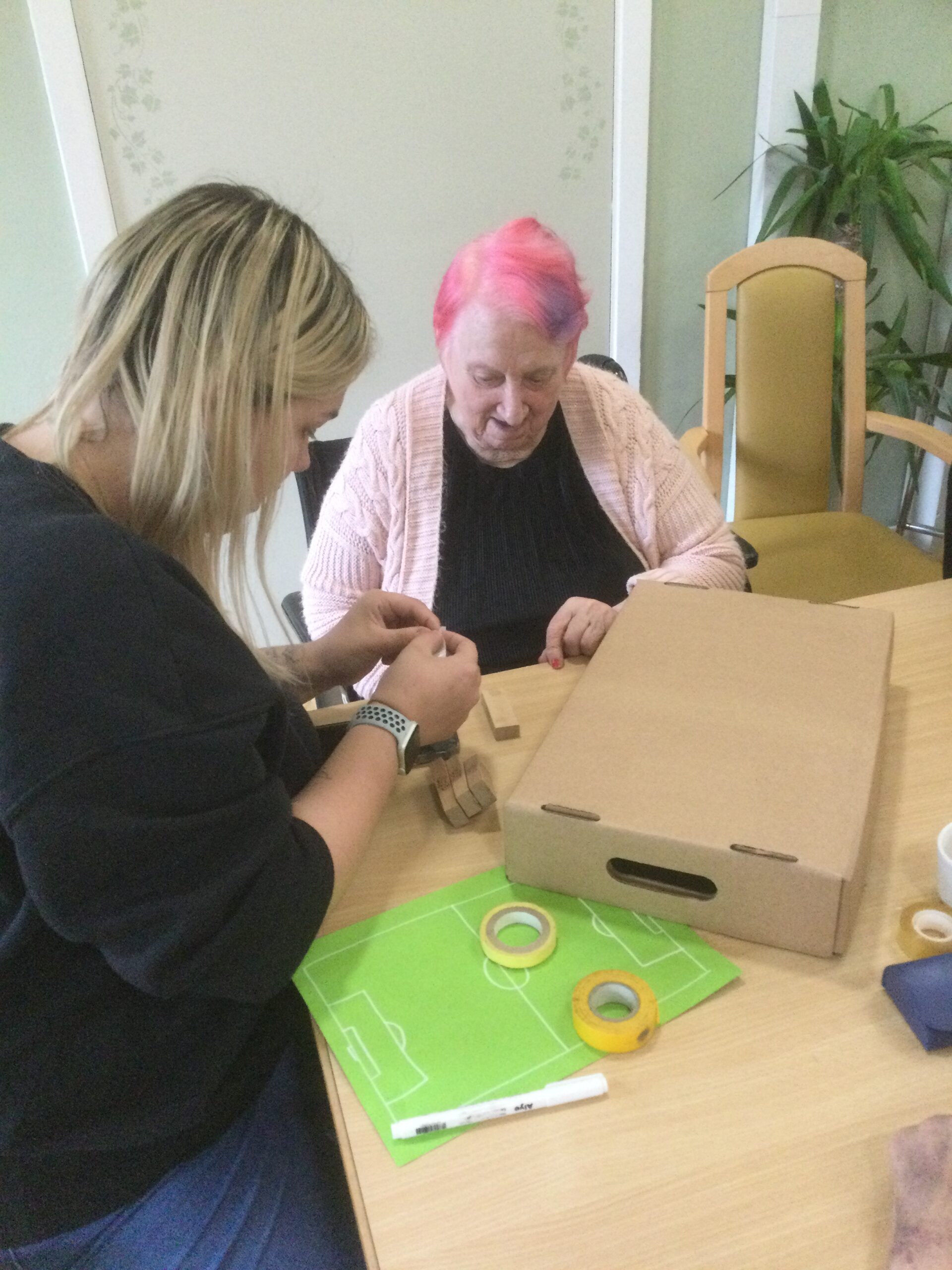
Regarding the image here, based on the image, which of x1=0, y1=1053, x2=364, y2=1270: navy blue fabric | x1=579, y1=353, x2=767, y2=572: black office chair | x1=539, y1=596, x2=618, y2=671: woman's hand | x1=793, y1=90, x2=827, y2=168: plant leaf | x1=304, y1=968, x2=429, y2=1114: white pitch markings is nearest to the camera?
x1=304, y1=968, x2=429, y2=1114: white pitch markings

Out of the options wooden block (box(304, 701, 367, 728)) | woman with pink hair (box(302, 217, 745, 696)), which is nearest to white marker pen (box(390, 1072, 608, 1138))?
wooden block (box(304, 701, 367, 728))

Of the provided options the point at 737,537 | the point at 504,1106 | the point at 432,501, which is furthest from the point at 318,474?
the point at 504,1106

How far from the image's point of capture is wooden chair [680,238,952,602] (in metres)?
2.11

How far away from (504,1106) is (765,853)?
0.87 feet

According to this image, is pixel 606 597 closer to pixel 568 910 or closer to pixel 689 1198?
pixel 568 910

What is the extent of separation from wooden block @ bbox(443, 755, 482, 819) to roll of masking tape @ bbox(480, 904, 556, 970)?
0.44 feet

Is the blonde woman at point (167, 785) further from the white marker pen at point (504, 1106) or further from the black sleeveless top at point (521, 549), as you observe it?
the black sleeveless top at point (521, 549)

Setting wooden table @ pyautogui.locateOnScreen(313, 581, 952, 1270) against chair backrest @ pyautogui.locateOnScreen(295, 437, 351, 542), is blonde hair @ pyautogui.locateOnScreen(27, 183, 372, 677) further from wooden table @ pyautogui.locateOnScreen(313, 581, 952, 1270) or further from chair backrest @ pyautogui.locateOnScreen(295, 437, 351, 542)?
chair backrest @ pyautogui.locateOnScreen(295, 437, 351, 542)

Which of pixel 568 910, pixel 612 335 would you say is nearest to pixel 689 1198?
pixel 568 910

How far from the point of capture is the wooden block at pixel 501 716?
1014 mm

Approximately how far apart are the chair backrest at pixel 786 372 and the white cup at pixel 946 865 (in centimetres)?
158

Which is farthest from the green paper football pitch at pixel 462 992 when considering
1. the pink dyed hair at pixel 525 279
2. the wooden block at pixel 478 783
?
the pink dyed hair at pixel 525 279

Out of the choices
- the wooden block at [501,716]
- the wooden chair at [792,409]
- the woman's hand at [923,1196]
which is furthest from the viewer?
the wooden chair at [792,409]

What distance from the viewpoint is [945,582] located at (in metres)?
1.27
